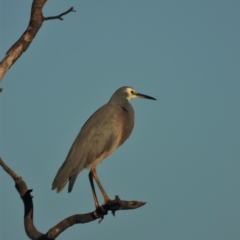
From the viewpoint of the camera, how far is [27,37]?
284 inches

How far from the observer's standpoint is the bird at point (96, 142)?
875 centimetres

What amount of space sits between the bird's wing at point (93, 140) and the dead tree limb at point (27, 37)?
2.23 metres

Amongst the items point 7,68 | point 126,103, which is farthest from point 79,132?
point 7,68

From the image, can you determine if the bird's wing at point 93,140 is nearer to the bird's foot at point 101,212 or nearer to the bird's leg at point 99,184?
the bird's leg at point 99,184

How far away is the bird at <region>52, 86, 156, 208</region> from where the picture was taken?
8750mm

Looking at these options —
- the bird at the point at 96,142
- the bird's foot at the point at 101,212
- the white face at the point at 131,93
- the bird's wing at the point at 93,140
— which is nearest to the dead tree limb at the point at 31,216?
the bird's foot at the point at 101,212

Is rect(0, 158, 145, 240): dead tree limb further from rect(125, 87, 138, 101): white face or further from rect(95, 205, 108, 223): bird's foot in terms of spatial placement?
rect(125, 87, 138, 101): white face

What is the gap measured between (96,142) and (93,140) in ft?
0.20

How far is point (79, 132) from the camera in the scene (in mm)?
9562

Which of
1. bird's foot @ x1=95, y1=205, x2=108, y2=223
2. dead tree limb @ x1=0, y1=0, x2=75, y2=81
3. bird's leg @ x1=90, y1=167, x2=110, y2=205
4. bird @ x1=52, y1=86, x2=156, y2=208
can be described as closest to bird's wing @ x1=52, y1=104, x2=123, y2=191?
bird @ x1=52, y1=86, x2=156, y2=208

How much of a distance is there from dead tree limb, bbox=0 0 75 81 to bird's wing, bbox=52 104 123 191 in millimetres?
2230

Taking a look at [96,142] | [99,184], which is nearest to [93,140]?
[96,142]

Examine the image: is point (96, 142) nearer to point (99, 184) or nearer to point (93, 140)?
point (93, 140)

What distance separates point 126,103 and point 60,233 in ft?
13.4
